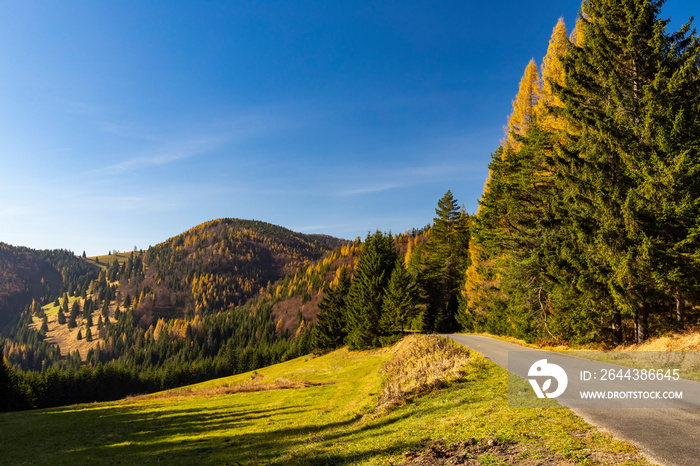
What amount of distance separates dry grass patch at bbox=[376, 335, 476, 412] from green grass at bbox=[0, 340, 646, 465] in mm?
678

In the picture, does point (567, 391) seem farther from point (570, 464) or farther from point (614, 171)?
point (614, 171)

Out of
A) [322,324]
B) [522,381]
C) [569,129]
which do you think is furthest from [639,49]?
[322,324]

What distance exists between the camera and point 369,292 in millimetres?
45812

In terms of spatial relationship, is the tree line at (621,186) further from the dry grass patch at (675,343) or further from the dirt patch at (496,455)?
the dirt patch at (496,455)

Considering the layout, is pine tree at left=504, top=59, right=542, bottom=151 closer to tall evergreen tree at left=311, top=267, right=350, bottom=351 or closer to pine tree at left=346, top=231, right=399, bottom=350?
pine tree at left=346, top=231, right=399, bottom=350

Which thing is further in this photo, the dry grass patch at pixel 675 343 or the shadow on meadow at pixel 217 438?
the dry grass patch at pixel 675 343

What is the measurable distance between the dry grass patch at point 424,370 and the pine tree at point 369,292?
61.5ft

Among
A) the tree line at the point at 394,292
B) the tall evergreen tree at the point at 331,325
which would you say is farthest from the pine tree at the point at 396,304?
the tall evergreen tree at the point at 331,325

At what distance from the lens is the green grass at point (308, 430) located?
25.3 ft

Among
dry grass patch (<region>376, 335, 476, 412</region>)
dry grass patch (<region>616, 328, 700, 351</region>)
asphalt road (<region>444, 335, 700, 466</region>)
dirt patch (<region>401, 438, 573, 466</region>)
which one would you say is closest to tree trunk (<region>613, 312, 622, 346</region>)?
dry grass patch (<region>616, 328, 700, 351</region>)

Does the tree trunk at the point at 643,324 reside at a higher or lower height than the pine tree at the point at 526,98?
lower

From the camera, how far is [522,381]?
12516 mm

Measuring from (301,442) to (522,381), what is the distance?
945cm

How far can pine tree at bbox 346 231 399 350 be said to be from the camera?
44844mm
